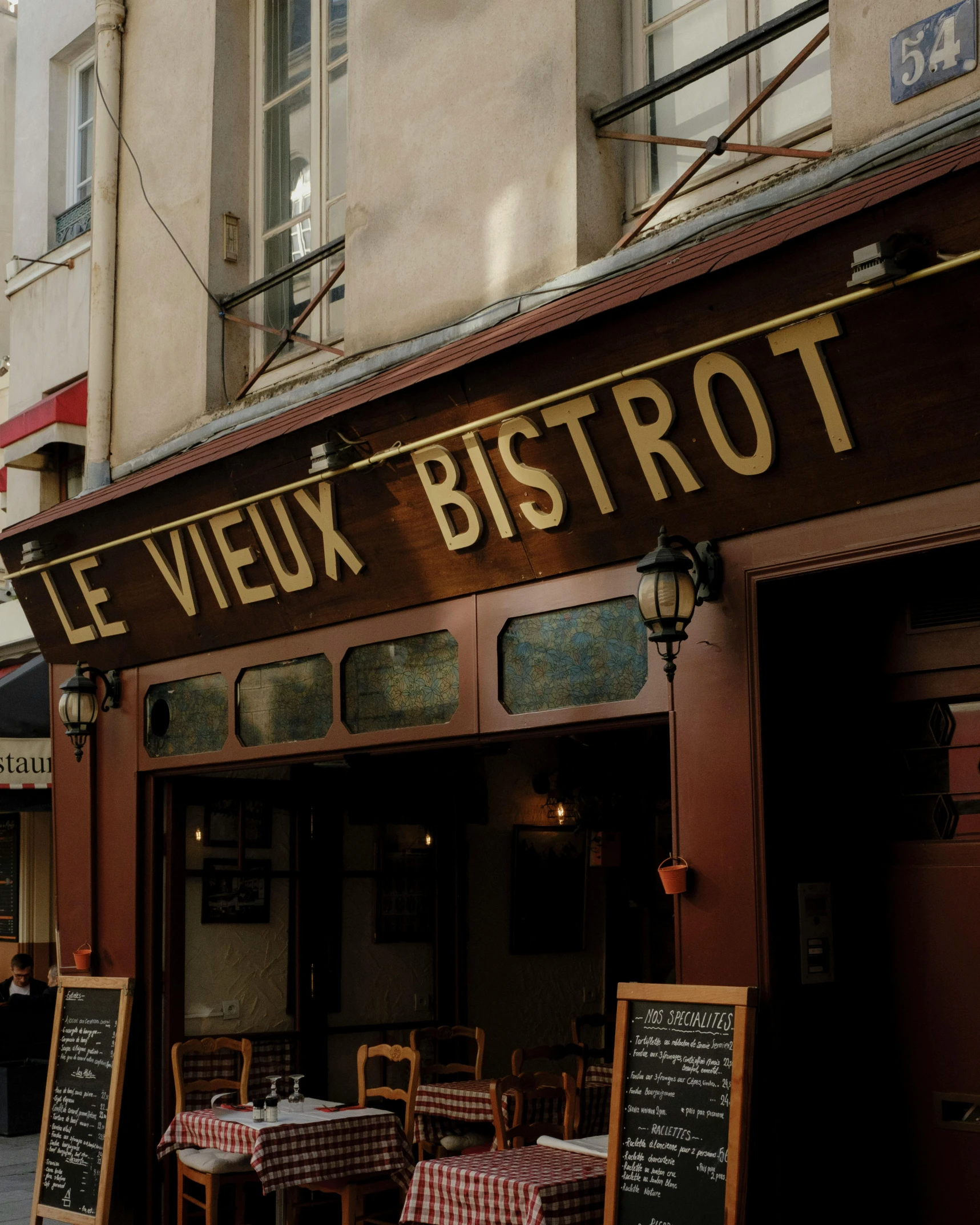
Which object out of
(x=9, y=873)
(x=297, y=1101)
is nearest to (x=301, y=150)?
(x=297, y=1101)

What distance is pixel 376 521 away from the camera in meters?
7.38

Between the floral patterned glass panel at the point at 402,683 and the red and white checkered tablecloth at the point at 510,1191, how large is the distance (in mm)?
2061

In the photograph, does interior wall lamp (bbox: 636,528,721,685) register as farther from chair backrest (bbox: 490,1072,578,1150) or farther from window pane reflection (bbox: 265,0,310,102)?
window pane reflection (bbox: 265,0,310,102)

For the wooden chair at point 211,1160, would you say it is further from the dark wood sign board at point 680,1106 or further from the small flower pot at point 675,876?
the small flower pot at point 675,876

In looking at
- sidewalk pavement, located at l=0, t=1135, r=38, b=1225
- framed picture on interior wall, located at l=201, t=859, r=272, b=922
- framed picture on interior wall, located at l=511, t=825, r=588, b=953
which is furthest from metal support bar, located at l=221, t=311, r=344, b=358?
sidewalk pavement, located at l=0, t=1135, r=38, b=1225

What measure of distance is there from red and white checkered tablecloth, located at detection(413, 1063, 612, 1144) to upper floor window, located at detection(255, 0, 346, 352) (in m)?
4.42

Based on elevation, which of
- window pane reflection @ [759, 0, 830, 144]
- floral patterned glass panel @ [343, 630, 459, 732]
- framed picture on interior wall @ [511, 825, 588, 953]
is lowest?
framed picture on interior wall @ [511, 825, 588, 953]

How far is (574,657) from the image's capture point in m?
6.64

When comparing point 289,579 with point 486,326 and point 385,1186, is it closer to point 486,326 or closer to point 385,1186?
point 486,326

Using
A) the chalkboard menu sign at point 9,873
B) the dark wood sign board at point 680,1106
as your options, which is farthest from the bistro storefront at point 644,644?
the chalkboard menu sign at point 9,873

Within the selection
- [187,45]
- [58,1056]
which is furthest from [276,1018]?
[187,45]

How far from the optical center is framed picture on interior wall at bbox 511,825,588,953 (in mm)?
11047

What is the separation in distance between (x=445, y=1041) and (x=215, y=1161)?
215 cm

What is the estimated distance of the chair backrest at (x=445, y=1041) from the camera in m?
9.08
